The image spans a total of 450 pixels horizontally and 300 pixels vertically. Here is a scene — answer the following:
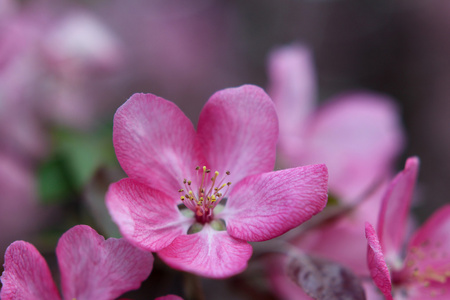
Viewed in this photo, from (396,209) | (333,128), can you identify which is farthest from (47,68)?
(396,209)

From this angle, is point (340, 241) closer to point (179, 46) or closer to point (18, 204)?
point (18, 204)

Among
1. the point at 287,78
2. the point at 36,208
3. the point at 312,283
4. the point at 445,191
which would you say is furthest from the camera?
the point at 445,191

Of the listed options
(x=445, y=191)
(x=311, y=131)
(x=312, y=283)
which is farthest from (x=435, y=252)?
(x=445, y=191)

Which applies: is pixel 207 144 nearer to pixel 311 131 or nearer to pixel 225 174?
pixel 225 174

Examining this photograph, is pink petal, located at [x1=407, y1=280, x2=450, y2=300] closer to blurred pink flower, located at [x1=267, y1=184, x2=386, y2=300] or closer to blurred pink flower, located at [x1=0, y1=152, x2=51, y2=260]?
blurred pink flower, located at [x1=267, y1=184, x2=386, y2=300]

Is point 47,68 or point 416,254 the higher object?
point 47,68
